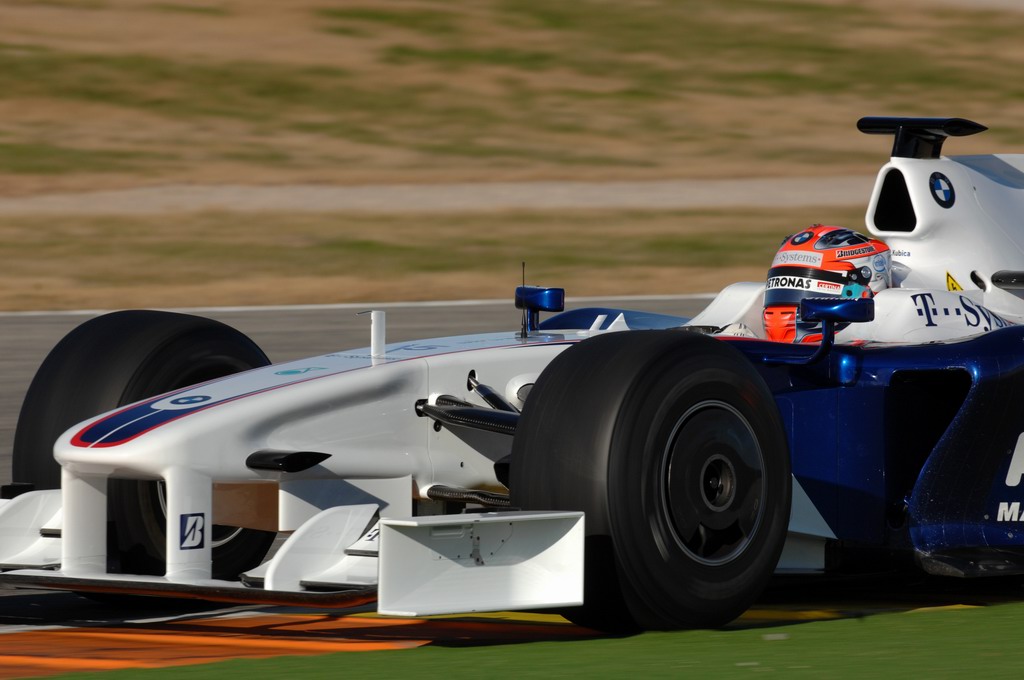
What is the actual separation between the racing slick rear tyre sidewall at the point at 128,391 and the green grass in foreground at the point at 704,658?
1207mm

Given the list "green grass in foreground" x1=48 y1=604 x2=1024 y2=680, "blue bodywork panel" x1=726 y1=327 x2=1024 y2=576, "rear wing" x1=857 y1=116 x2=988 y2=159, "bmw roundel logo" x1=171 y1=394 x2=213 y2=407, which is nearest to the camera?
"green grass in foreground" x1=48 y1=604 x2=1024 y2=680

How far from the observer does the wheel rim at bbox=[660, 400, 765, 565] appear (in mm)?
4793

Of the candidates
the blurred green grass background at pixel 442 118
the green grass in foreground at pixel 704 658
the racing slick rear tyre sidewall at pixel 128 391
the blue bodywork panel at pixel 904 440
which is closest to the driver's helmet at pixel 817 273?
the blue bodywork panel at pixel 904 440

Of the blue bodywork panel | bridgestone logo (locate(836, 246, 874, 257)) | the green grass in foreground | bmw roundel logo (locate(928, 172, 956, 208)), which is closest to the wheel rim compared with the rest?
the green grass in foreground

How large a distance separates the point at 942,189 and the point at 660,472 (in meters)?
2.97

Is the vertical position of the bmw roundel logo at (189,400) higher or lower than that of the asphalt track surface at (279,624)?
higher

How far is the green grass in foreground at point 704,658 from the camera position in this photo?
428 cm

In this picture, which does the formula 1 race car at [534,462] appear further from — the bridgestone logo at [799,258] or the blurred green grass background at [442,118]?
the blurred green grass background at [442,118]

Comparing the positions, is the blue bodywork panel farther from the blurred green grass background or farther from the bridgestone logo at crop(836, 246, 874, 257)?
the blurred green grass background

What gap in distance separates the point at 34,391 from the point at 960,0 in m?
36.8

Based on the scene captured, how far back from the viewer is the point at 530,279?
62.3 feet

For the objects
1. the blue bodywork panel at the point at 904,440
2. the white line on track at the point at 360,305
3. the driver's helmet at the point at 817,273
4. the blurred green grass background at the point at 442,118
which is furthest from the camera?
the blurred green grass background at the point at 442,118

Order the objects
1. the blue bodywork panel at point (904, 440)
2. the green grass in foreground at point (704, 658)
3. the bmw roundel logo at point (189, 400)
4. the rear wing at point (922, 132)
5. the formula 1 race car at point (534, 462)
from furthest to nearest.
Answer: the rear wing at point (922, 132) < the blue bodywork panel at point (904, 440) < the bmw roundel logo at point (189, 400) < the formula 1 race car at point (534, 462) < the green grass in foreground at point (704, 658)

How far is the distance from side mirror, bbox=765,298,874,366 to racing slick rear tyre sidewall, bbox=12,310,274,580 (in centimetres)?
196
